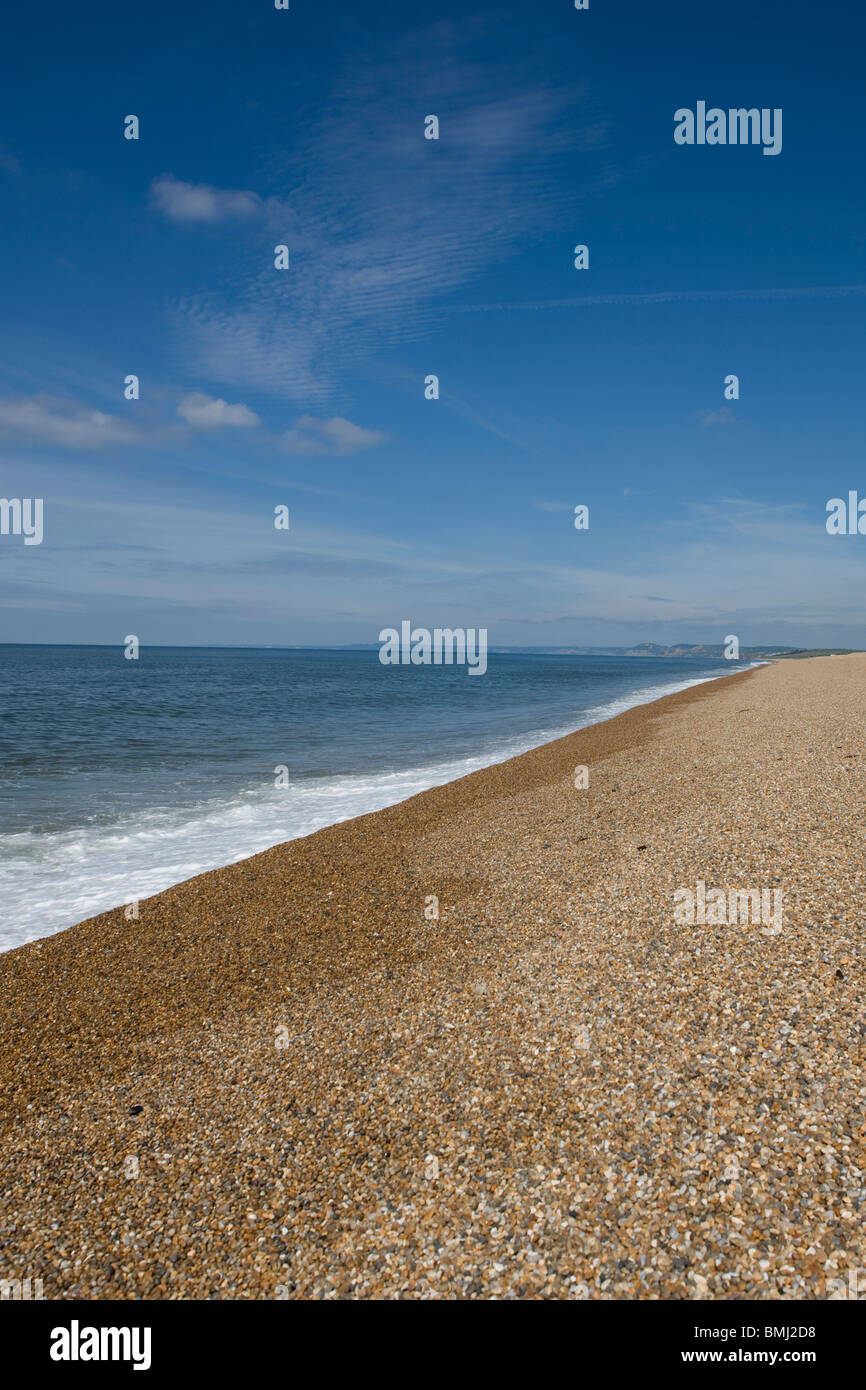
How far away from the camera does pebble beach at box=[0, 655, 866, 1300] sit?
387 cm

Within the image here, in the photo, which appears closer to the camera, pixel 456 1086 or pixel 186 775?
pixel 456 1086

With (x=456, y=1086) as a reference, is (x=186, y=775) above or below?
above

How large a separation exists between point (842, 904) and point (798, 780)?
6372mm

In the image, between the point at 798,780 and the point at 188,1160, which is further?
the point at 798,780

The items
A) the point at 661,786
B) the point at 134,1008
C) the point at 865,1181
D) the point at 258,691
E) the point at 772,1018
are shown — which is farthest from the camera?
the point at 258,691

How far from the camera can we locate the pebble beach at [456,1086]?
387cm

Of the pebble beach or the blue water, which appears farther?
the blue water

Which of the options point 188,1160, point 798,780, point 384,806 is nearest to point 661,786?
point 798,780

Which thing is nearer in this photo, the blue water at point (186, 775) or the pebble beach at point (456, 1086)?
the pebble beach at point (456, 1086)

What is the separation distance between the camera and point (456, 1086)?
209 inches

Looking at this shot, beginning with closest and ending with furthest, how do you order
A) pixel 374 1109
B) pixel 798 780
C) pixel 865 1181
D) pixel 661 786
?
pixel 865 1181
pixel 374 1109
pixel 798 780
pixel 661 786
